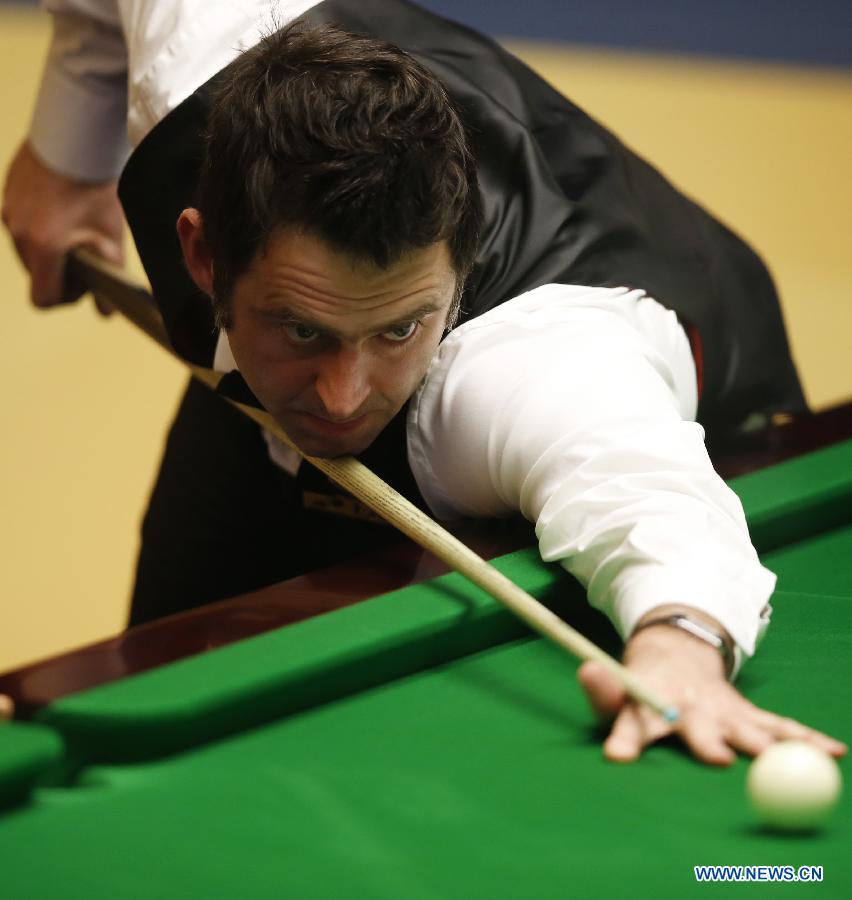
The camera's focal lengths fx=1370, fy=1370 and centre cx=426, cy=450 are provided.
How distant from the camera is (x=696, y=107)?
6555mm

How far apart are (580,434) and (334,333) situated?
1.08 feet

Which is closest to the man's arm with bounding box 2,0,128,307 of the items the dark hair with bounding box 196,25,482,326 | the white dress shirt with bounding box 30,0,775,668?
the white dress shirt with bounding box 30,0,775,668

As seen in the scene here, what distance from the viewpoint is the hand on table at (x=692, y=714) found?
1.40 m

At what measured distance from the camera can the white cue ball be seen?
1243mm

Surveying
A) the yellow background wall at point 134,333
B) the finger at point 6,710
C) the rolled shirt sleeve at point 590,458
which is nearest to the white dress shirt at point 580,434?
the rolled shirt sleeve at point 590,458

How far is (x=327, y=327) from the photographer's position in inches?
66.1

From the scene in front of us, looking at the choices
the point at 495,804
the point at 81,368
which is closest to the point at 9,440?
the point at 81,368

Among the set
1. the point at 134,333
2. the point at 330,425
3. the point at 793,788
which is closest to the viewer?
the point at 793,788

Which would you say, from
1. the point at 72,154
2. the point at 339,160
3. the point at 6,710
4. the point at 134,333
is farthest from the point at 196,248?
the point at 134,333

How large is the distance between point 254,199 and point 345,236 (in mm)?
126

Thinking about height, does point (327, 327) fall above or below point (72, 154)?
above

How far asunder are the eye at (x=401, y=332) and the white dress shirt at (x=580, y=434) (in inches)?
5.5

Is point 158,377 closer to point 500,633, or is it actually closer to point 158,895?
point 500,633

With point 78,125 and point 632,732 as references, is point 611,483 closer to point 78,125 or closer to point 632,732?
point 632,732
